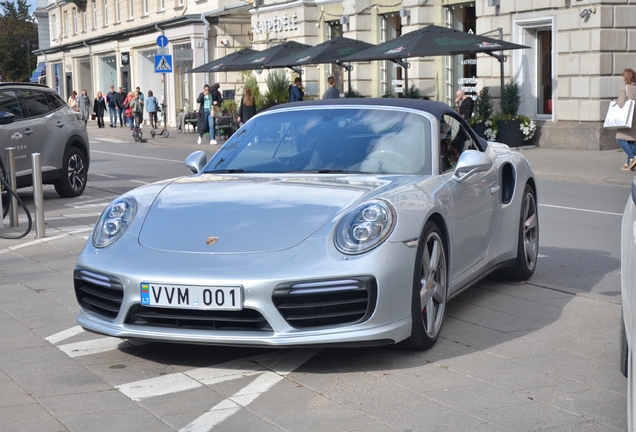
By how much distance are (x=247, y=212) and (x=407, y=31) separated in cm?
2590

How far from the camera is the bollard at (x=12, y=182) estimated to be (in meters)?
11.2

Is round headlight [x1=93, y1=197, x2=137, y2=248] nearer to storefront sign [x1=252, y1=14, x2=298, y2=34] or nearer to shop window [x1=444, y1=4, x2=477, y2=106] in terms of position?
shop window [x1=444, y1=4, x2=477, y2=106]

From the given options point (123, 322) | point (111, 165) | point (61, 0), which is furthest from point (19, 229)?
point (61, 0)

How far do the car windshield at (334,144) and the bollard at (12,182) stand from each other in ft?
17.6

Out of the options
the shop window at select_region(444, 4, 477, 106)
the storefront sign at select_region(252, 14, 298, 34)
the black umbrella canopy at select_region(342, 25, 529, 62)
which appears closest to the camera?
the black umbrella canopy at select_region(342, 25, 529, 62)

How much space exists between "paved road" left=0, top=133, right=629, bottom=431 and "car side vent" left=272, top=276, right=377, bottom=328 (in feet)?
1.00

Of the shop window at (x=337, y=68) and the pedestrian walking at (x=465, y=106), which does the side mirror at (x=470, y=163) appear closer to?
the pedestrian walking at (x=465, y=106)

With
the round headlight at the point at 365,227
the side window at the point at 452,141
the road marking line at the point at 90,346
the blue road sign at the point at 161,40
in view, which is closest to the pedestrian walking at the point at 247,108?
the blue road sign at the point at 161,40

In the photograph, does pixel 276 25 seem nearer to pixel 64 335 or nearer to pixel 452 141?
pixel 452 141

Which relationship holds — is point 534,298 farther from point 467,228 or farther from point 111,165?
point 111,165

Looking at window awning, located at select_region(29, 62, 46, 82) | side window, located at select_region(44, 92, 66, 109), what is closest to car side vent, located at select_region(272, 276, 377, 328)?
side window, located at select_region(44, 92, 66, 109)

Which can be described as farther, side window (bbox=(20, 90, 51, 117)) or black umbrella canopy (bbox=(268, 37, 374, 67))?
black umbrella canopy (bbox=(268, 37, 374, 67))

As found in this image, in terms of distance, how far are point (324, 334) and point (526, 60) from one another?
21892mm

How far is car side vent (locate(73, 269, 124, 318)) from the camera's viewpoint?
5156 millimetres
